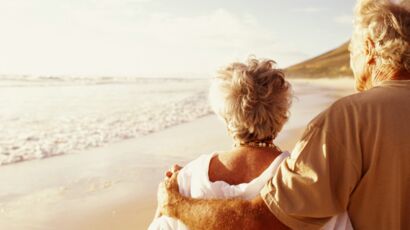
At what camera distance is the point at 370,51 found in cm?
191

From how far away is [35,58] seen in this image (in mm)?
44281

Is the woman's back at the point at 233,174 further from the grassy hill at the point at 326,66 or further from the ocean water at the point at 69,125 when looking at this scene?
the grassy hill at the point at 326,66

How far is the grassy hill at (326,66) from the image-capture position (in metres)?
49.0

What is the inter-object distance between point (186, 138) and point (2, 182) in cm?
330

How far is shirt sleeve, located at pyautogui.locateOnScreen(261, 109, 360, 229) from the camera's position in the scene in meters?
→ 1.81

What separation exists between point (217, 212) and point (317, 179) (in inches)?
21.4

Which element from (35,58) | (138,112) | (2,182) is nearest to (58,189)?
(2,182)

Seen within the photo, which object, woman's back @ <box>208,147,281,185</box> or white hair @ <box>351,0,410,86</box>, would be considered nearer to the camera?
white hair @ <box>351,0,410,86</box>

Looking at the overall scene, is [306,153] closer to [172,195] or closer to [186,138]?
[172,195]

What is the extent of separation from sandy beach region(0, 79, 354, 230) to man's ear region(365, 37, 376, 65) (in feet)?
2.95

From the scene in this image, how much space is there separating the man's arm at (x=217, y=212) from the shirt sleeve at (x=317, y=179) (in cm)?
14

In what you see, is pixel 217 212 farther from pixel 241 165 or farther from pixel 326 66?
pixel 326 66

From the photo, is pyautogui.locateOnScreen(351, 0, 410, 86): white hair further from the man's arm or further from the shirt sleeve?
the man's arm

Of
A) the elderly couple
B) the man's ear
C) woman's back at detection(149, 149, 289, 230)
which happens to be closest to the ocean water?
woman's back at detection(149, 149, 289, 230)
